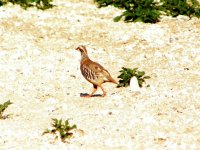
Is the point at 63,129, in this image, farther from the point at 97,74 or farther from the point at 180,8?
the point at 180,8

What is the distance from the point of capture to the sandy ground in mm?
10180

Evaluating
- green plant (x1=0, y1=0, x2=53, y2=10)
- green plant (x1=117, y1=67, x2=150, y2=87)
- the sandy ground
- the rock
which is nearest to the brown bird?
the sandy ground

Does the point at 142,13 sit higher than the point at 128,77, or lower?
higher

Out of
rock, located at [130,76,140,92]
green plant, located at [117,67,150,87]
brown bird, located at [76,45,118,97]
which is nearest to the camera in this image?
brown bird, located at [76,45,118,97]

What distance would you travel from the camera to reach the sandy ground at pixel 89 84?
10.2 metres

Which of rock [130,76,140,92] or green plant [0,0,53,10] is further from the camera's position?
green plant [0,0,53,10]

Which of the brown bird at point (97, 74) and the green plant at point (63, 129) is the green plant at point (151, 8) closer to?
the brown bird at point (97, 74)

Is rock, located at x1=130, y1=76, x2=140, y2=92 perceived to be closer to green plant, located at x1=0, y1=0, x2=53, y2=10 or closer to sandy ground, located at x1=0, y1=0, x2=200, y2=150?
sandy ground, located at x1=0, y1=0, x2=200, y2=150

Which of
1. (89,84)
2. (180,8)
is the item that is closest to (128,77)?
(89,84)

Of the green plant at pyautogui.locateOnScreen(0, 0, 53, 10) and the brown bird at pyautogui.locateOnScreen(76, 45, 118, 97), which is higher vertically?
the green plant at pyautogui.locateOnScreen(0, 0, 53, 10)

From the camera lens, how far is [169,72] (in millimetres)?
15164

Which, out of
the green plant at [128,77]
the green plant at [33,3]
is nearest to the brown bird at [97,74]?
the green plant at [128,77]

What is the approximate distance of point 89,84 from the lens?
48.5 ft

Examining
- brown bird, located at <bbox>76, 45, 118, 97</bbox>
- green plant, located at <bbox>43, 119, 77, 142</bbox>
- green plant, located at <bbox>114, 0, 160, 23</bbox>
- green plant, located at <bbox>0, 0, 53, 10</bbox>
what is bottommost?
green plant, located at <bbox>43, 119, 77, 142</bbox>
